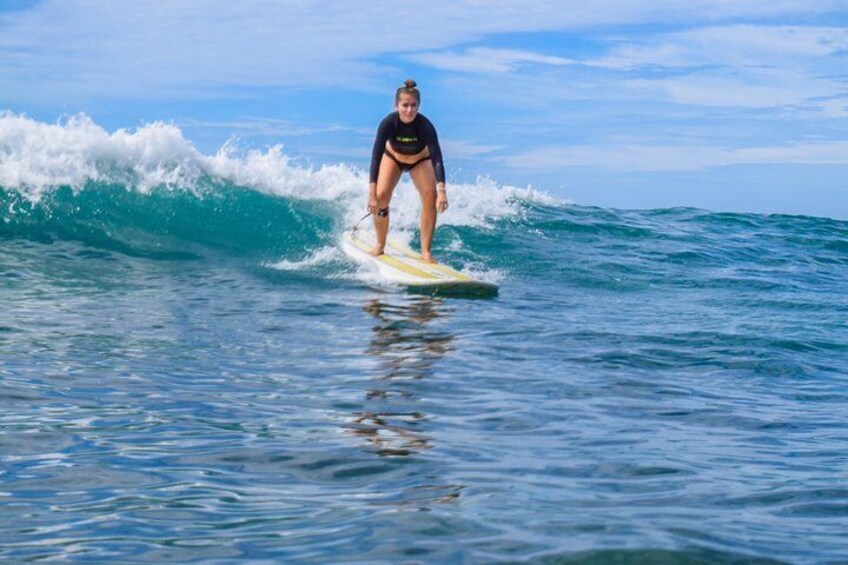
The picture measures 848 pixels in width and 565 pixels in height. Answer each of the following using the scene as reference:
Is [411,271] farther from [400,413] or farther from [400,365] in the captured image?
[400,413]

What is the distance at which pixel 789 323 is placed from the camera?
955cm

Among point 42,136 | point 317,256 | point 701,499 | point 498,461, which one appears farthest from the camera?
point 42,136

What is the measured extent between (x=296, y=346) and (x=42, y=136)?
8852mm

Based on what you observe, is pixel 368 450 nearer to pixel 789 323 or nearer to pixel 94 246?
pixel 789 323

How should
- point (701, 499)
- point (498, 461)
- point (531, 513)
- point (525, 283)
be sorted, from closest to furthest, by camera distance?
point (531, 513)
point (701, 499)
point (498, 461)
point (525, 283)

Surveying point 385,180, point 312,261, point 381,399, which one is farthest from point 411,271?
point 381,399

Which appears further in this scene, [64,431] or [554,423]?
[554,423]

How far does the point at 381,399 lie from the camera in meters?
5.43

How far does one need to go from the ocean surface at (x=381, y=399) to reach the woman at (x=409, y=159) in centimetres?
97

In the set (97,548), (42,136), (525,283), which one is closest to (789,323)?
(525,283)

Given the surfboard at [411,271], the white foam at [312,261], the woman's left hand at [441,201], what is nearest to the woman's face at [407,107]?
the woman's left hand at [441,201]

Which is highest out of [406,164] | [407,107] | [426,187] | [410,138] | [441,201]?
[407,107]

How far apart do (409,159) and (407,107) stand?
26.9 inches

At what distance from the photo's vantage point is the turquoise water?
311cm
